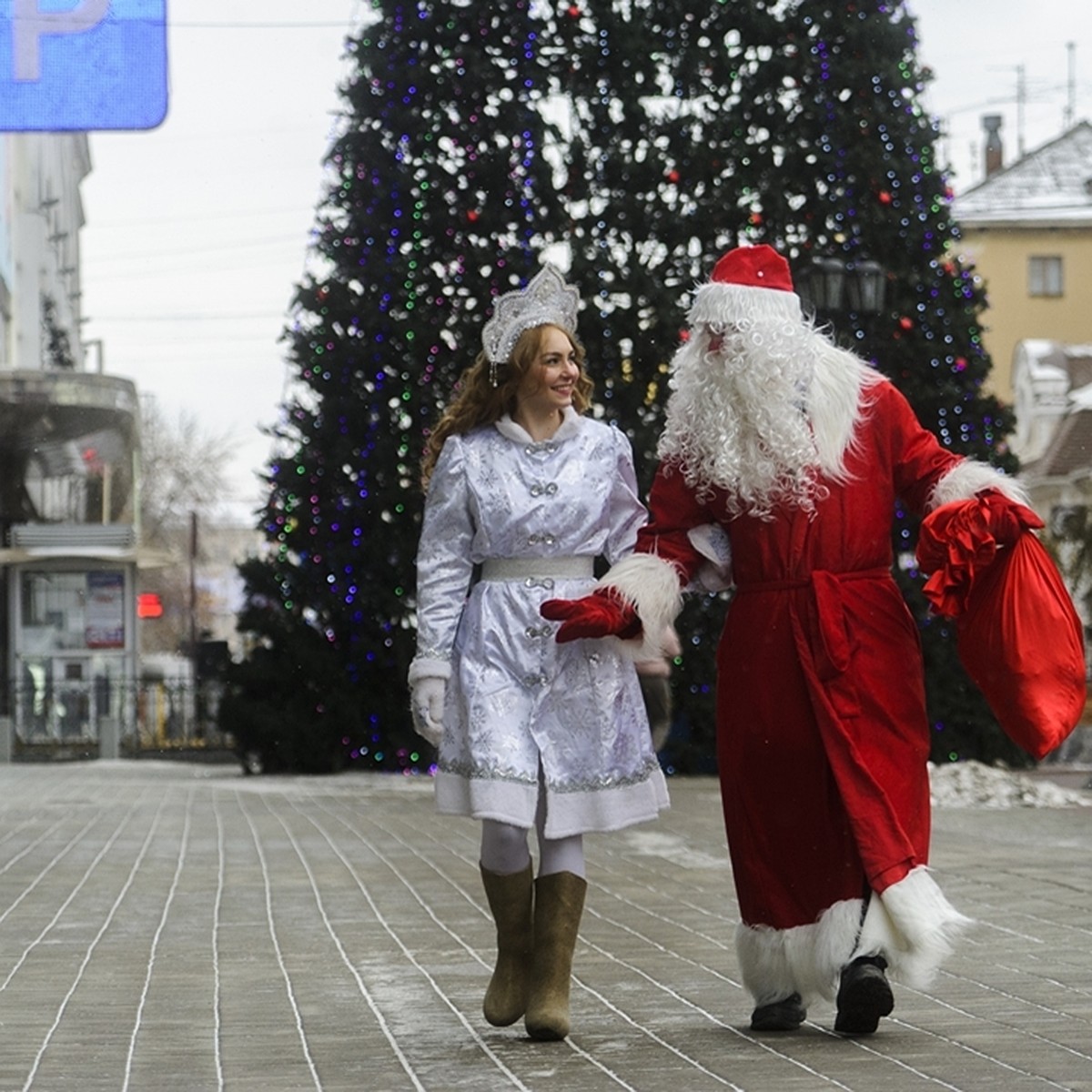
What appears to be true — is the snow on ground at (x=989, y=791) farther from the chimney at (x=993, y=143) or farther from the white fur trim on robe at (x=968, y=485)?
the chimney at (x=993, y=143)

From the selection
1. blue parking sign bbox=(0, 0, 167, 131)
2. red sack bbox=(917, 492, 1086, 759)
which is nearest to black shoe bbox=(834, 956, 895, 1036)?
red sack bbox=(917, 492, 1086, 759)

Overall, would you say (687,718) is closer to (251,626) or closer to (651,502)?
(251,626)

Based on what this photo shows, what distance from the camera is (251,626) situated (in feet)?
60.4

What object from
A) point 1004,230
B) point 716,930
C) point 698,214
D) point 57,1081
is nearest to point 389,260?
point 698,214

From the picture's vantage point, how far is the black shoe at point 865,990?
560 centimetres

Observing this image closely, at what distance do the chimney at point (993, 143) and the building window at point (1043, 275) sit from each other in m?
9.88

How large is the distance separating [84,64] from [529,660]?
5.36 meters

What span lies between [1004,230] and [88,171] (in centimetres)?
2398

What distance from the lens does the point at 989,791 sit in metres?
15.7

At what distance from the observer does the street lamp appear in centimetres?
1514

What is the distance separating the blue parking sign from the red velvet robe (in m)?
5.04

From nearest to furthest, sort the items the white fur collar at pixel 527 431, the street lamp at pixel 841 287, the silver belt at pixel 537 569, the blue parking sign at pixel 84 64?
the silver belt at pixel 537 569 → the white fur collar at pixel 527 431 → the blue parking sign at pixel 84 64 → the street lamp at pixel 841 287

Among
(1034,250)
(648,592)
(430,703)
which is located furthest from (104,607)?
(1034,250)

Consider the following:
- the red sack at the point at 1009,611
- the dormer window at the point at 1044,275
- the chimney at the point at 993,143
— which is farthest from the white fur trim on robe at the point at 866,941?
the chimney at the point at 993,143
